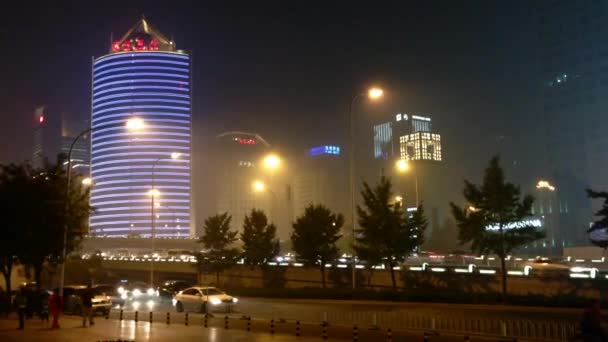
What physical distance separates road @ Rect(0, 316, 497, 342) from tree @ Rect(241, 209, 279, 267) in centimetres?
2933

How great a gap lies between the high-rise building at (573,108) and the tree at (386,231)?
84.4 m

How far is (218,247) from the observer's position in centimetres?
6550

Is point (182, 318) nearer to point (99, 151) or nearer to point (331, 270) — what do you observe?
point (331, 270)

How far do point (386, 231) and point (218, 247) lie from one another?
23892mm

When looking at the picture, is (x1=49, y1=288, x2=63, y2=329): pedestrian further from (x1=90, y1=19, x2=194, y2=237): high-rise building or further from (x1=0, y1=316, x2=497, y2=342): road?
(x1=90, y1=19, x2=194, y2=237): high-rise building

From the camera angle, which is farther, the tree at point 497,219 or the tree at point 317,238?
the tree at point 317,238

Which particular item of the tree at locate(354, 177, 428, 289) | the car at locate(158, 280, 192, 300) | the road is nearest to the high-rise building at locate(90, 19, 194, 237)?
the car at locate(158, 280, 192, 300)

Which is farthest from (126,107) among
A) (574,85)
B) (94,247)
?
(574,85)

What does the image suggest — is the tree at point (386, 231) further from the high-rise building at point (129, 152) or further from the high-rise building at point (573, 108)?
the high-rise building at point (129, 152)

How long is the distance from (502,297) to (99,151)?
555 ft

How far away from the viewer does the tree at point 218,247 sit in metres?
63.9

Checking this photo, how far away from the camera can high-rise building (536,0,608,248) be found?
402 ft

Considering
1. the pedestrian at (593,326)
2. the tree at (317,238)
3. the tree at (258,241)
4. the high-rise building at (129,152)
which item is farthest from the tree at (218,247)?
the high-rise building at (129,152)

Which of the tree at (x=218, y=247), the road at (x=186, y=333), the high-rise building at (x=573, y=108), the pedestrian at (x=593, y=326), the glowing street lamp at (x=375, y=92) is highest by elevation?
the high-rise building at (x=573, y=108)
